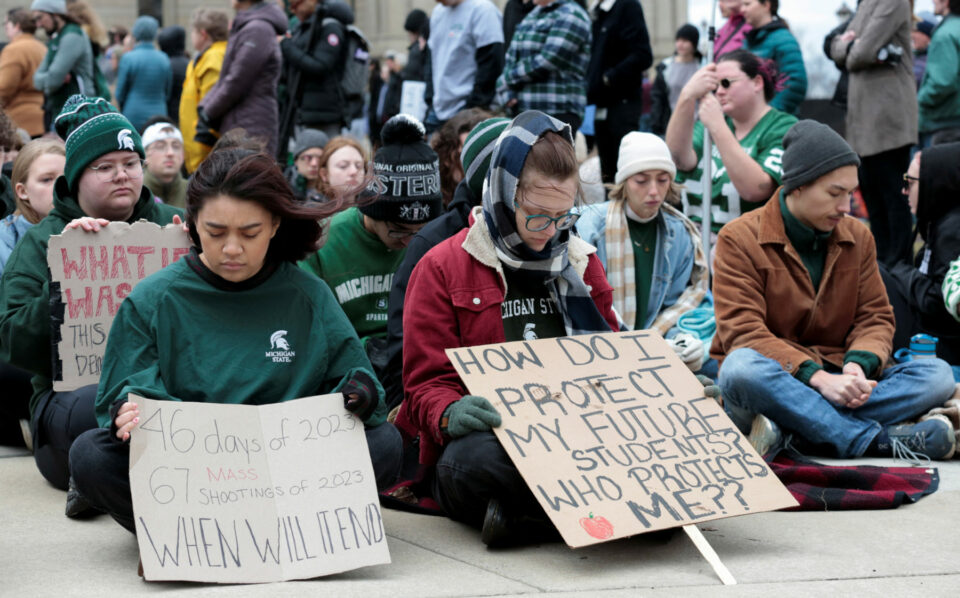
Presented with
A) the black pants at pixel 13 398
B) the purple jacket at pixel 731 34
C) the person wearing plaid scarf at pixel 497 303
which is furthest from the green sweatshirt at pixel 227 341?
the purple jacket at pixel 731 34

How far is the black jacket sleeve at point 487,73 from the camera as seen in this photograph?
328 inches

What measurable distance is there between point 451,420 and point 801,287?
2.01m

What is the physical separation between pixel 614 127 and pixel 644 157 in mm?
2995

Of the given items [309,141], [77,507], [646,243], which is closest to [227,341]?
[77,507]

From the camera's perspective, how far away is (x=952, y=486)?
436cm

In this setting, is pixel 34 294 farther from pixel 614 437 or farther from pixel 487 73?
pixel 487 73

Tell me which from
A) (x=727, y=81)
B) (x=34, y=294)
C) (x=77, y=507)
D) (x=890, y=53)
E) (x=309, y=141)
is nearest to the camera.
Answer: (x=77, y=507)

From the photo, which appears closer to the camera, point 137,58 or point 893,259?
point 893,259

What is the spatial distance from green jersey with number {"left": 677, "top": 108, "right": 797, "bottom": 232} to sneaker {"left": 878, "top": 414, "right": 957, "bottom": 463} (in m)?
1.62

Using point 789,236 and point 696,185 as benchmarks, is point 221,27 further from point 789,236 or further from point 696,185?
point 789,236

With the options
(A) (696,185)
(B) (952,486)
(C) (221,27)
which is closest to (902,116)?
(A) (696,185)

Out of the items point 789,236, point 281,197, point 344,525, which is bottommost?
point 344,525

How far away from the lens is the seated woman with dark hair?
10.8 feet

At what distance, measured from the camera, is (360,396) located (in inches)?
132
